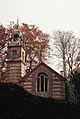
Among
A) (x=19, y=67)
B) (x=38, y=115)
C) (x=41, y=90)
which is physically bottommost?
(x=38, y=115)

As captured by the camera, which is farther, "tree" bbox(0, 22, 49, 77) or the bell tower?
"tree" bbox(0, 22, 49, 77)

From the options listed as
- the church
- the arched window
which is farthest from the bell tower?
the arched window

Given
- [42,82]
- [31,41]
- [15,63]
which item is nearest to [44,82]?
[42,82]

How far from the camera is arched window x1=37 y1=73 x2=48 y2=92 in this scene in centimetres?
3371

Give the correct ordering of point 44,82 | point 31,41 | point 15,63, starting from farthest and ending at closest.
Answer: point 31,41
point 15,63
point 44,82

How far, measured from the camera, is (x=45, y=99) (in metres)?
25.1

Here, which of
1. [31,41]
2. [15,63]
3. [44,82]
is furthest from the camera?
[31,41]

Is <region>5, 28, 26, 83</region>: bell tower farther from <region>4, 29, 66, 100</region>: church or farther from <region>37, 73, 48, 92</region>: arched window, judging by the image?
<region>37, 73, 48, 92</region>: arched window

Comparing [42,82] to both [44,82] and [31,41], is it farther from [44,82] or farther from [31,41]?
[31,41]

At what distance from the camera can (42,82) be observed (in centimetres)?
3391

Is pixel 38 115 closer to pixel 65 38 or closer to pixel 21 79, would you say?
pixel 21 79

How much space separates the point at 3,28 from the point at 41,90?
11.7 metres

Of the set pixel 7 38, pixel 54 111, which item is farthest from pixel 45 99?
pixel 7 38

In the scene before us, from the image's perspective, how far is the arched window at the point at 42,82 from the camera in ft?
A: 111
